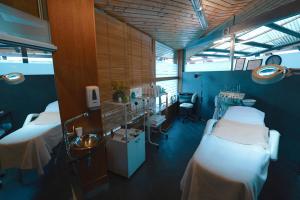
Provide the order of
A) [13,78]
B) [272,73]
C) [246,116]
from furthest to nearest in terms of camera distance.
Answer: [246,116], [272,73], [13,78]

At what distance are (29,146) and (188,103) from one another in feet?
13.5

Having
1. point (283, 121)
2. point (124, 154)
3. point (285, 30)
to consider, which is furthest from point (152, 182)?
point (285, 30)

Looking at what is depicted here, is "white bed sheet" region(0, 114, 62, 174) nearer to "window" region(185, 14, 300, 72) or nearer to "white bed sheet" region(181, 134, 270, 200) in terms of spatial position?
"white bed sheet" region(181, 134, 270, 200)

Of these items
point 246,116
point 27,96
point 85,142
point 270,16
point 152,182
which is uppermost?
point 270,16

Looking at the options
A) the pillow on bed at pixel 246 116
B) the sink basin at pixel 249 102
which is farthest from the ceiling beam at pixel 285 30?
the pillow on bed at pixel 246 116

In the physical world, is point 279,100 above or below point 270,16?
below

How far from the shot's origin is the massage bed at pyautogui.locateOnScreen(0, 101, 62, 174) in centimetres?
88

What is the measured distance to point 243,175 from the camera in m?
1.09

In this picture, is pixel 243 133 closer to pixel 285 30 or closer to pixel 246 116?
pixel 246 116

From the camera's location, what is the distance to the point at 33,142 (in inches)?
41.1

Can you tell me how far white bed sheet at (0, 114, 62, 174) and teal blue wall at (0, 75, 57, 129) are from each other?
86 mm

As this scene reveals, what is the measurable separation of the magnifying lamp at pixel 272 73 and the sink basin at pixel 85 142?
173 centimetres

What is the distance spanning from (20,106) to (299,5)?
357cm

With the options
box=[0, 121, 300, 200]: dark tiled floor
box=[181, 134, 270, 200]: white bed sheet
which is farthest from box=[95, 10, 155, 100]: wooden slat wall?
box=[181, 134, 270, 200]: white bed sheet
